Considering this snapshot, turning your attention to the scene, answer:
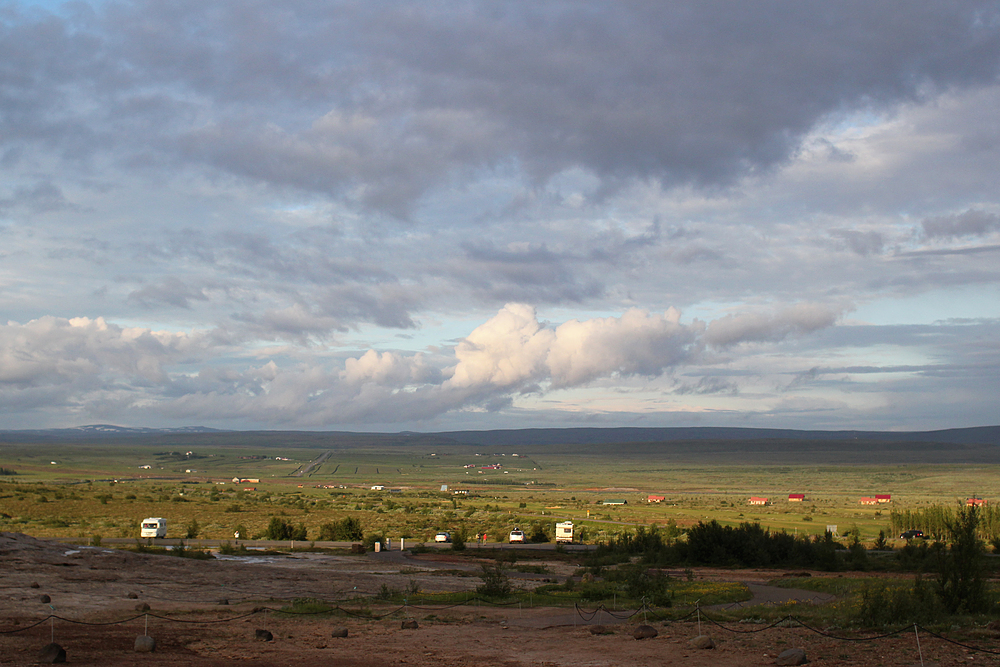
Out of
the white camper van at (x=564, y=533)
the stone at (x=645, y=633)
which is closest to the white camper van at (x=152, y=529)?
the white camper van at (x=564, y=533)

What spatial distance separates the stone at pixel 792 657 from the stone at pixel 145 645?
12.2 meters

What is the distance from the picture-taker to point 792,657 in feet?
46.6

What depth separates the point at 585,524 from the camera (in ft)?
205

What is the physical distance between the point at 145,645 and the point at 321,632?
4149mm

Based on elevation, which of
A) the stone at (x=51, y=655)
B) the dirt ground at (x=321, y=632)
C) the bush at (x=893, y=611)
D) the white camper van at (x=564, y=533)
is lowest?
the white camper van at (x=564, y=533)

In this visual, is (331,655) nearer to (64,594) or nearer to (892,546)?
(64,594)

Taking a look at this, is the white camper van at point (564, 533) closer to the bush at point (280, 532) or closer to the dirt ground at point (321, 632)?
the bush at point (280, 532)

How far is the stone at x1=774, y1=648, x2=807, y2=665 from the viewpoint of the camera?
1413 centimetres

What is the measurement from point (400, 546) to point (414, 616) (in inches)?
1063

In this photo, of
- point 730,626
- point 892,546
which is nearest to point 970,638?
point 730,626

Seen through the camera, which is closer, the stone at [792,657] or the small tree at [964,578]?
the stone at [792,657]

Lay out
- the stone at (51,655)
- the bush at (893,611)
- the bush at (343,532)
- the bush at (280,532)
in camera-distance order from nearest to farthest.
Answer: the stone at (51,655) < the bush at (893,611) < the bush at (280,532) < the bush at (343,532)

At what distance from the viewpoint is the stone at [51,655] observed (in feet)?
46.9

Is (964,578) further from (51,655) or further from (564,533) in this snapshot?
(564,533)
